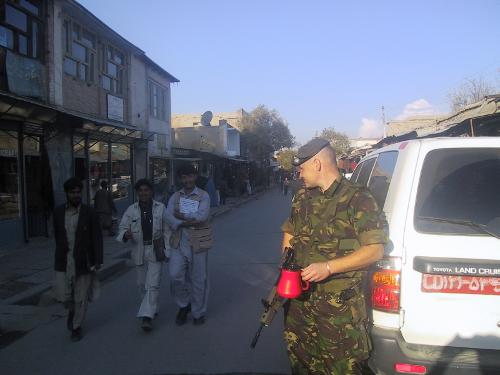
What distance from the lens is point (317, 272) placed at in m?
2.43

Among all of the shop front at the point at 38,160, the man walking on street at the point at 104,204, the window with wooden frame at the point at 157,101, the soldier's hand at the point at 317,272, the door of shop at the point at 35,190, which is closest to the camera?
the soldier's hand at the point at 317,272

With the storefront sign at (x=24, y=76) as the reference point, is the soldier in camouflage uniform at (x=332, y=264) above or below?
below

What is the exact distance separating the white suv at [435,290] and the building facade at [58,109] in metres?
8.19

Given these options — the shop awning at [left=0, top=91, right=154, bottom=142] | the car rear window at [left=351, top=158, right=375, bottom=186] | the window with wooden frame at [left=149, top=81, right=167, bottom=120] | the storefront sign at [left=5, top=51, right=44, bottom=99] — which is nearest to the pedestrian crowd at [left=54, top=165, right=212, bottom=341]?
the car rear window at [left=351, top=158, right=375, bottom=186]

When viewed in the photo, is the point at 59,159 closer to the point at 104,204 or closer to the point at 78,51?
the point at 104,204

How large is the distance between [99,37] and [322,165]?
596 inches

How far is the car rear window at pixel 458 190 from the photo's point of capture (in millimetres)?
2662

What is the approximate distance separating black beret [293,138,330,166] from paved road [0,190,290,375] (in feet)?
6.90

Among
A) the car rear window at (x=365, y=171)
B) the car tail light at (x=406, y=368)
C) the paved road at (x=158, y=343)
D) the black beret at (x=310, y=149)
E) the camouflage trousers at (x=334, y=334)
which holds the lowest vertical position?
the paved road at (x=158, y=343)

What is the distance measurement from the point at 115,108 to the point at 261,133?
27611 millimetres

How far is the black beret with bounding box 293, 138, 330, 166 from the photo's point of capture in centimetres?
266

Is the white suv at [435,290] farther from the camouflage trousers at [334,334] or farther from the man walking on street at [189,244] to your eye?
the man walking on street at [189,244]

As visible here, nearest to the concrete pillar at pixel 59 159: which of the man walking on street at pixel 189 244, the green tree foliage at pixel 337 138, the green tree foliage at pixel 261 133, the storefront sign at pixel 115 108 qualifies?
the storefront sign at pixel 115 108

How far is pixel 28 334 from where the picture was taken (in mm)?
5035
